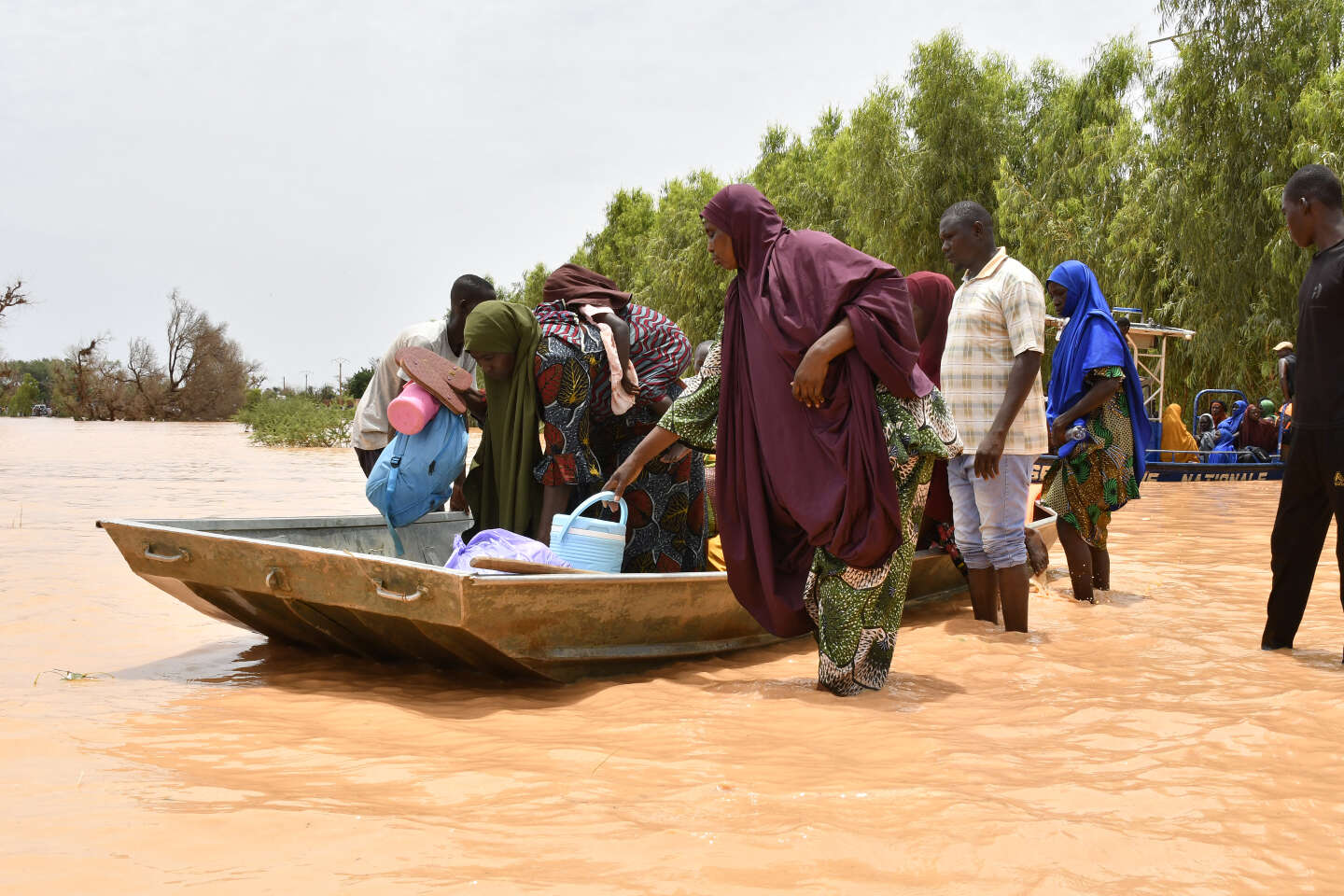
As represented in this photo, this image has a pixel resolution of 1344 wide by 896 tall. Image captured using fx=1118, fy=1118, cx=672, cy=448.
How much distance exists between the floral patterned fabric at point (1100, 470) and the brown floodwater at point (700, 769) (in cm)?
59

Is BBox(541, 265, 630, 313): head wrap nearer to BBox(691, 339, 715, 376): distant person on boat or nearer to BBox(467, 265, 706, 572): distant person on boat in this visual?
BBox(467, 265, 706, 572): distant person on boat

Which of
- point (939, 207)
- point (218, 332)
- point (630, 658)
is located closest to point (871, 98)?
point (939, 207)

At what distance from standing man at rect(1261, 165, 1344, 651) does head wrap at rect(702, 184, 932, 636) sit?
61.4 inches

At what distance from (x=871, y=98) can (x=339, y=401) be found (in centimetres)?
2531

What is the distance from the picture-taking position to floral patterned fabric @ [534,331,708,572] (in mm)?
4566

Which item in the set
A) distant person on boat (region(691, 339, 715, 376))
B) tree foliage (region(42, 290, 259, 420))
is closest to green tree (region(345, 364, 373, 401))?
tree foliage (region(42, 290, 259, 420))

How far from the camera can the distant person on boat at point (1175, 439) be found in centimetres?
1722

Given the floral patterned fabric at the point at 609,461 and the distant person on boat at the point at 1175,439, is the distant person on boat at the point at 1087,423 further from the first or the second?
the distant person on boat at the point at 1175,439

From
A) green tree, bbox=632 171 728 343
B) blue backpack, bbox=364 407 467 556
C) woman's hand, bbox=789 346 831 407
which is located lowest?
blue backpack, bbox=364 407 467 556

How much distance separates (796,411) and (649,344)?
130 centimetres

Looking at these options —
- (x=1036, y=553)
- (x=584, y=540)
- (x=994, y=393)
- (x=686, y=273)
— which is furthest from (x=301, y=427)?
(x=994, y=393)

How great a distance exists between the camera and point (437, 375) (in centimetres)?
498

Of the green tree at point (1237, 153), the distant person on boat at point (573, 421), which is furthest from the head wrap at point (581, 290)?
the green tree at point (1237, 153)

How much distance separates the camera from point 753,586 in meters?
3.95
